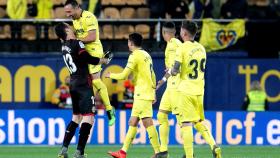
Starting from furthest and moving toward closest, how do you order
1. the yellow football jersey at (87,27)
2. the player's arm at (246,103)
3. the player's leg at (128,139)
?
1. the player's arm at (246,103)
2. the yellow football jersey at (87,27)
3. the player's leg at (128,139)

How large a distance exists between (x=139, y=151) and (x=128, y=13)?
5.80 metres

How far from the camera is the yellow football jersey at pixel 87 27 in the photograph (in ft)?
52.4

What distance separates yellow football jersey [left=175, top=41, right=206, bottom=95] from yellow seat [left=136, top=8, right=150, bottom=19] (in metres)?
8.76

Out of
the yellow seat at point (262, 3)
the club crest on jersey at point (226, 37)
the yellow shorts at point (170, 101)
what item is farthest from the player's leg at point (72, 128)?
the yellow seat at point (262, 3)

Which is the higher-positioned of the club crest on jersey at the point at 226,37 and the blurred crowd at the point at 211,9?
the blurred crowd at the point at 211,9

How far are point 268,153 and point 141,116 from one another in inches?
143

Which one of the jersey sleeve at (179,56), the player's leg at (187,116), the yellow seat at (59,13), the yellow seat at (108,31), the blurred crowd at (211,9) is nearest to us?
the jersey sleeve at (179,56)

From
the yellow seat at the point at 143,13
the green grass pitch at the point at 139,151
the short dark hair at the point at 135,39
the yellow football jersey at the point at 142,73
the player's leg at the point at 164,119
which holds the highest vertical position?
the yellow seat at the point at 143,13

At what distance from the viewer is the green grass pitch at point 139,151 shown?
17641mm

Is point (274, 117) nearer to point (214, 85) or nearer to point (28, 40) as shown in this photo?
point (214, 85)

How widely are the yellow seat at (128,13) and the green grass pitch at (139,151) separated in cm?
436

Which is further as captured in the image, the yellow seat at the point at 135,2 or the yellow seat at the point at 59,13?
the yellow seat at the point at 135,2

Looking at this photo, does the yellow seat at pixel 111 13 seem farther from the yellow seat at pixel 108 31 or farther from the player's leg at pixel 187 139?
the player's leg at pixel 187 139

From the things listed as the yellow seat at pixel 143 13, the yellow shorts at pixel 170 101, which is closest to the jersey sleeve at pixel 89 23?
the yellow shorts at pixel 170 101
